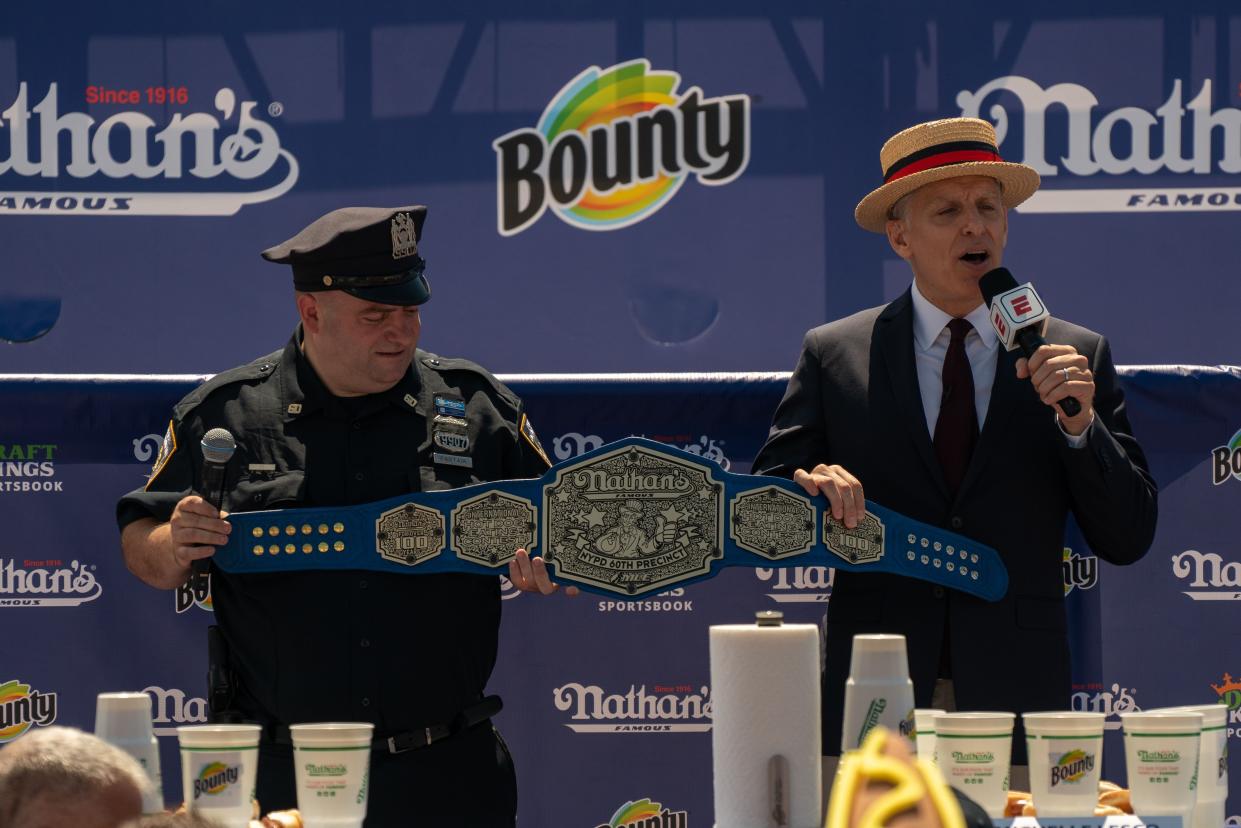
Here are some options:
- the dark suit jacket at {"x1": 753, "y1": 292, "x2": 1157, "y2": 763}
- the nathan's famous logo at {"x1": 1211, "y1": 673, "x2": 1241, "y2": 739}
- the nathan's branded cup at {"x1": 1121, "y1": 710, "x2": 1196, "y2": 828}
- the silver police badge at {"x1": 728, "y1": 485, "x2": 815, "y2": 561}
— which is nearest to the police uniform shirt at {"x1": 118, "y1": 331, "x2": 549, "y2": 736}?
the silver police badge at {"x1": 728, "y1": 485, "x2": 815, "y2": 561}

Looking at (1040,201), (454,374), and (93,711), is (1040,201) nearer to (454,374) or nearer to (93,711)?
(454,374)

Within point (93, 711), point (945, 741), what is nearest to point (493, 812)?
point (945, 741)

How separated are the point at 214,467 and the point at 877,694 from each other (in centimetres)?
137

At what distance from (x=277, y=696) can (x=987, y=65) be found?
116 inches

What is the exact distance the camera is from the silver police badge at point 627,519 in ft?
10.7

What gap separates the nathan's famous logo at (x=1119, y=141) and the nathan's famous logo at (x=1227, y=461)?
2.51 feet

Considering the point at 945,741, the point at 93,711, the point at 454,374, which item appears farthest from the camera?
the point at 93,711

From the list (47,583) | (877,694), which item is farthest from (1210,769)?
(47,583)

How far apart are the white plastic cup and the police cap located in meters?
1.70

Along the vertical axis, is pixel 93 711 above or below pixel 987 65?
below

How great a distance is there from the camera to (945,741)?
237 cm

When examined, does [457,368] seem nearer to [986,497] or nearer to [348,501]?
[348,501]

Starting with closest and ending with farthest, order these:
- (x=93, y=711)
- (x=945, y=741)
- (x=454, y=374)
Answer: (x=945, y=741), (x=454, y=374), (x=93, y=711)

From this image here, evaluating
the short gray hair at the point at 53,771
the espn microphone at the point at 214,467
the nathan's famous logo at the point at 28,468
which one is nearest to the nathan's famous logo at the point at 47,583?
the nathan's famous logo at the point at 28,468
